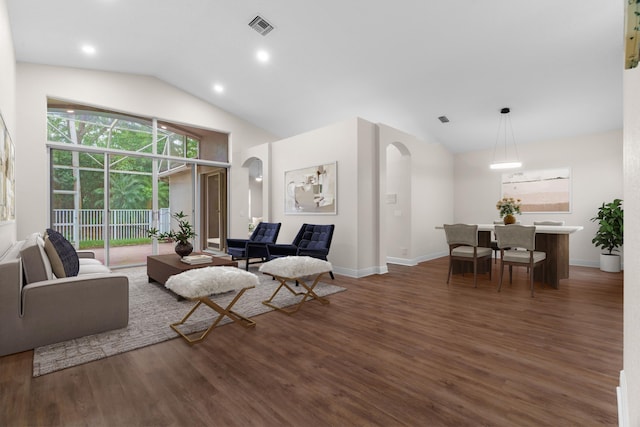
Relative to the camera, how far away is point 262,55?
16.6 ft

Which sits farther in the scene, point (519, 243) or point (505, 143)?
point (505, 143)

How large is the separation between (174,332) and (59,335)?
871mm

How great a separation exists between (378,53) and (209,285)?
3.98 meters

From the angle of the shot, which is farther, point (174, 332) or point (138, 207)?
point (138, 207)

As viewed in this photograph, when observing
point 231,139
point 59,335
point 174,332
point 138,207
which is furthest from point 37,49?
point 174,332

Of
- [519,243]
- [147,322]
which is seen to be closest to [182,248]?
[147,322]

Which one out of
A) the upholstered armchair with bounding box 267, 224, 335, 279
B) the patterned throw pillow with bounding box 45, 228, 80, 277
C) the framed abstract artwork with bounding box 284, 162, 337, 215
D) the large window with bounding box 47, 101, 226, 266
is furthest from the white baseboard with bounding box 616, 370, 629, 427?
the large window with bounding box 47, 101, 226, 266

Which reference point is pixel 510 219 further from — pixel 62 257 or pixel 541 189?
pixel 62 257

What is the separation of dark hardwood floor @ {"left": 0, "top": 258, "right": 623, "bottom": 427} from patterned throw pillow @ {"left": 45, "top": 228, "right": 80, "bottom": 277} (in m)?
0.78

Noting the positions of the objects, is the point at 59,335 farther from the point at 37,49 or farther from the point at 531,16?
the point at 531,16

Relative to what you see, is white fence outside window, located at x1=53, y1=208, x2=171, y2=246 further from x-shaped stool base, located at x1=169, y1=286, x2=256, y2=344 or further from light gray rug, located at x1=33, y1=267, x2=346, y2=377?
x-shaped stool base, located at x1=169, y1=286, x2=256, y2=344

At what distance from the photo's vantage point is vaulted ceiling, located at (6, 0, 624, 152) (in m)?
3.68

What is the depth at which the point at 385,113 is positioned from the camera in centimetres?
616

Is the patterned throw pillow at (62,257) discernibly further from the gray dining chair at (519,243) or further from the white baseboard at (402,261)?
the white baseboard at (402,261)
